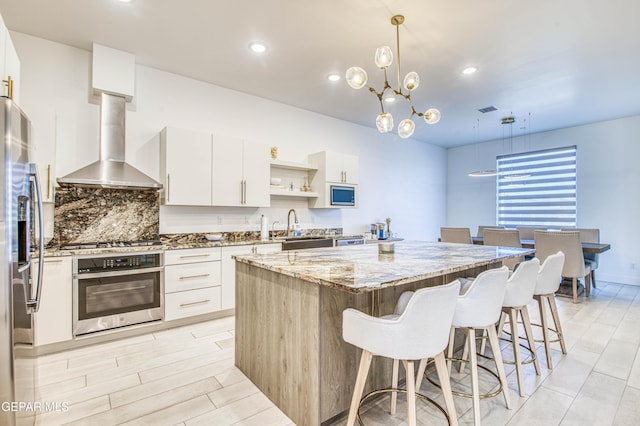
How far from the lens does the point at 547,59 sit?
3406 mm

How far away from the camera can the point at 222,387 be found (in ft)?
7.38

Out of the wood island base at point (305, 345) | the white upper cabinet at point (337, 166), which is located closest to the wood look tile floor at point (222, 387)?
the wood island base at point (305, 345)

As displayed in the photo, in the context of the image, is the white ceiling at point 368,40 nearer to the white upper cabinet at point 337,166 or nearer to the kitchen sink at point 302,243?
the white upper cabinet at point 337,166

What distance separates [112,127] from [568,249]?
5813 millimetres

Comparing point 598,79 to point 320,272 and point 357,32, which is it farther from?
point 320,272

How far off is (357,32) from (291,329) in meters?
2.61

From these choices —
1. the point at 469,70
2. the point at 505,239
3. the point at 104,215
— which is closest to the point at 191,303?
the point at 104,215

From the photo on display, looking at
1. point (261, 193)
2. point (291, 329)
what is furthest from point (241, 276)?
point (261, 193)

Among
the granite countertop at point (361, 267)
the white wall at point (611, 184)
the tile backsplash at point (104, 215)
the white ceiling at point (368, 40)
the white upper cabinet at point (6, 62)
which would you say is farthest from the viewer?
the white wall at point (611, 184)

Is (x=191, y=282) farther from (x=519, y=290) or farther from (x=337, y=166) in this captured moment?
(x=519, y=290)

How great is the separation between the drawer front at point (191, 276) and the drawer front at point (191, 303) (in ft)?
0.19

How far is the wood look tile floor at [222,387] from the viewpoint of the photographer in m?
1.91

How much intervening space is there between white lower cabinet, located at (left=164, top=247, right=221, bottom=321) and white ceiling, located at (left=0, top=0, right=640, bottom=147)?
2.11 metres

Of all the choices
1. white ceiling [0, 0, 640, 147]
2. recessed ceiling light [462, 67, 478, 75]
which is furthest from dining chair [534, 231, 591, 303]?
recessed ceiling light [462, 67, 478, 75]
